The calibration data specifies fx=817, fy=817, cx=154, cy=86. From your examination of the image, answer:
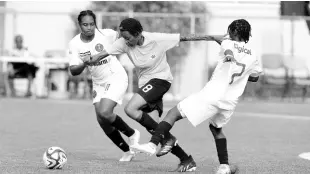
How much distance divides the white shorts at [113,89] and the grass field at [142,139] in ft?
2.64

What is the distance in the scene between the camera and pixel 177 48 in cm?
2411

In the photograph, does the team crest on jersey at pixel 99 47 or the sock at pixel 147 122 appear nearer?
the sock at pixel 147 122

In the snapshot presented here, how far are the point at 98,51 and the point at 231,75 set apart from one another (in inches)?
96.2

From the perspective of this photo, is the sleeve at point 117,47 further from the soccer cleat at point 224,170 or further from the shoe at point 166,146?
the soccer cleat at point 224,170

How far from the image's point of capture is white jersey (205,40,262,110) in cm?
859

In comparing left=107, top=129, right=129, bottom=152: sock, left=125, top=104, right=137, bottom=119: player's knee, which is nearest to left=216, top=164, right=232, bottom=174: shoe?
left=125, top=104, right=137, bottom=119: player's knee

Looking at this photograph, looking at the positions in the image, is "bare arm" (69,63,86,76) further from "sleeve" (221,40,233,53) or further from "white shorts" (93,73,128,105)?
"sleeve" (221,40,233,53)

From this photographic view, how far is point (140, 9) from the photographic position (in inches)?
1043

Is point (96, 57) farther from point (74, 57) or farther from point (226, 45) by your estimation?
point (226, 45)

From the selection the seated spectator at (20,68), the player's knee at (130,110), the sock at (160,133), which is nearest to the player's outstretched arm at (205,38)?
the player's knee at (130,110)

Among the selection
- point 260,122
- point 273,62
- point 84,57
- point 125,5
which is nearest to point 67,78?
point 125,5

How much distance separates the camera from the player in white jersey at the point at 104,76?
10250 millimetres

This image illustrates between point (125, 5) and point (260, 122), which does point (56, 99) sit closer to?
point (125, 5)

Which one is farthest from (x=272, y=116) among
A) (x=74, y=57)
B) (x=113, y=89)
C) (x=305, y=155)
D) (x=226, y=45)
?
(x=226, y=45)
